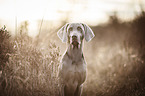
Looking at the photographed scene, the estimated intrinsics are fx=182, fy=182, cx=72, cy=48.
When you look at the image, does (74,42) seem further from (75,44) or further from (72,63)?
(72,63)

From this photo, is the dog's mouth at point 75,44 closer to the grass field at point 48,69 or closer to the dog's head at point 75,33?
the dog's head at point 75,33

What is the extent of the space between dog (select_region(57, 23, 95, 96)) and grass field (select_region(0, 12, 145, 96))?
22 centimetres

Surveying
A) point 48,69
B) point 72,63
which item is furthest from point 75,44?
point 48,69

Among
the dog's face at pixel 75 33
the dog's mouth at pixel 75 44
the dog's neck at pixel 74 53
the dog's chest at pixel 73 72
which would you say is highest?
the dog's face at pixel 75 33

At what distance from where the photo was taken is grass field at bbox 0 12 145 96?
11.6 ft

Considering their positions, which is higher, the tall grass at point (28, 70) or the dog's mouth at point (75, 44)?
the dog's mouth at point (75, 44)

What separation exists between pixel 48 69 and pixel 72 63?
0.55 meters

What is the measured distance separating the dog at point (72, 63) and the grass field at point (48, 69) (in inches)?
8.5

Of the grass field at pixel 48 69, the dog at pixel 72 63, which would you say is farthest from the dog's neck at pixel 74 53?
the grass field at pixel 48 69

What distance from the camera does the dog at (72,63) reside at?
3.90 meters

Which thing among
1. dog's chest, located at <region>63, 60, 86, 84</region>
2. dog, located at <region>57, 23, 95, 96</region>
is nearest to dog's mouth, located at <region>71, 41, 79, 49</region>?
dog, located at <region>57, 23, 95, 96</region>

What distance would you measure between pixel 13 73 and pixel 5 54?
512 millimetres

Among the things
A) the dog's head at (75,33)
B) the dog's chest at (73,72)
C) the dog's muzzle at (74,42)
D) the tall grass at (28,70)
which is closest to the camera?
the tall grass at (28,70)

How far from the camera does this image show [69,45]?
3992 mm
